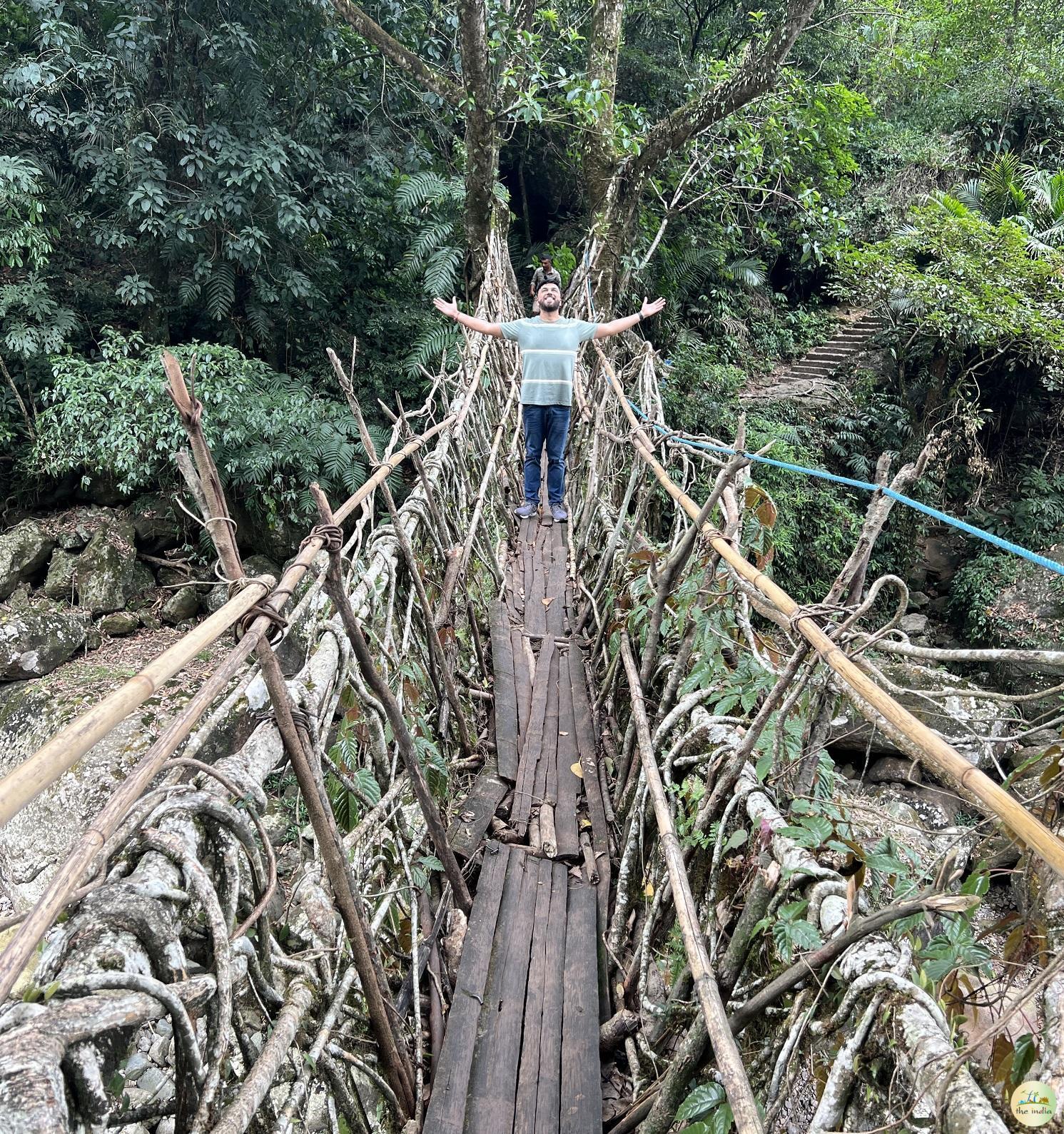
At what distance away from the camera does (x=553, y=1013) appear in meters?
1.43

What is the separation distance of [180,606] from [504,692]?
411 cm

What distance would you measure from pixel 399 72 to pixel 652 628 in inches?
219

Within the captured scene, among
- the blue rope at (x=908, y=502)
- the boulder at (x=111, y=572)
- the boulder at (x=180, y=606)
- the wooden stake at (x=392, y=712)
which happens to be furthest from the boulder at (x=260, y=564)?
the wooden stake at (x=392, y=712)

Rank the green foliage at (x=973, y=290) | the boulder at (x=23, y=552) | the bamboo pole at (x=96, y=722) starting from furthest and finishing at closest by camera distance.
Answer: the green foliage at (x=973, y=290), the boulder at (x=23, y=552), the bamboo pole at (x=96, y=722)

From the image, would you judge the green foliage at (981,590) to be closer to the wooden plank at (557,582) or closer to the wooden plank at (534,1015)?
the wooden plank at (557,582)

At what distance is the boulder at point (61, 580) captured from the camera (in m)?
5.28

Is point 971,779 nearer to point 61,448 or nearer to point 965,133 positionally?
point 61,448

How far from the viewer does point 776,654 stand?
1.52 metres

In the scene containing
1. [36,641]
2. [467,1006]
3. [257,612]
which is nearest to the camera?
[257,612]

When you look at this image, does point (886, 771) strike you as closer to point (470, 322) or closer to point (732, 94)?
point (470, 322)

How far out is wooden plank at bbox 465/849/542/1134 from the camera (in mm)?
1262

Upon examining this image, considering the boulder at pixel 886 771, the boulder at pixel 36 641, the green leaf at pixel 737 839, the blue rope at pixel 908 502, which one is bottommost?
the boulder at pixel 886 771

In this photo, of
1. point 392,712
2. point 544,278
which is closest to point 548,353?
point 544,278

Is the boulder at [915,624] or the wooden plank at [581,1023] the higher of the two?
the wooden plank at [581,1023]
